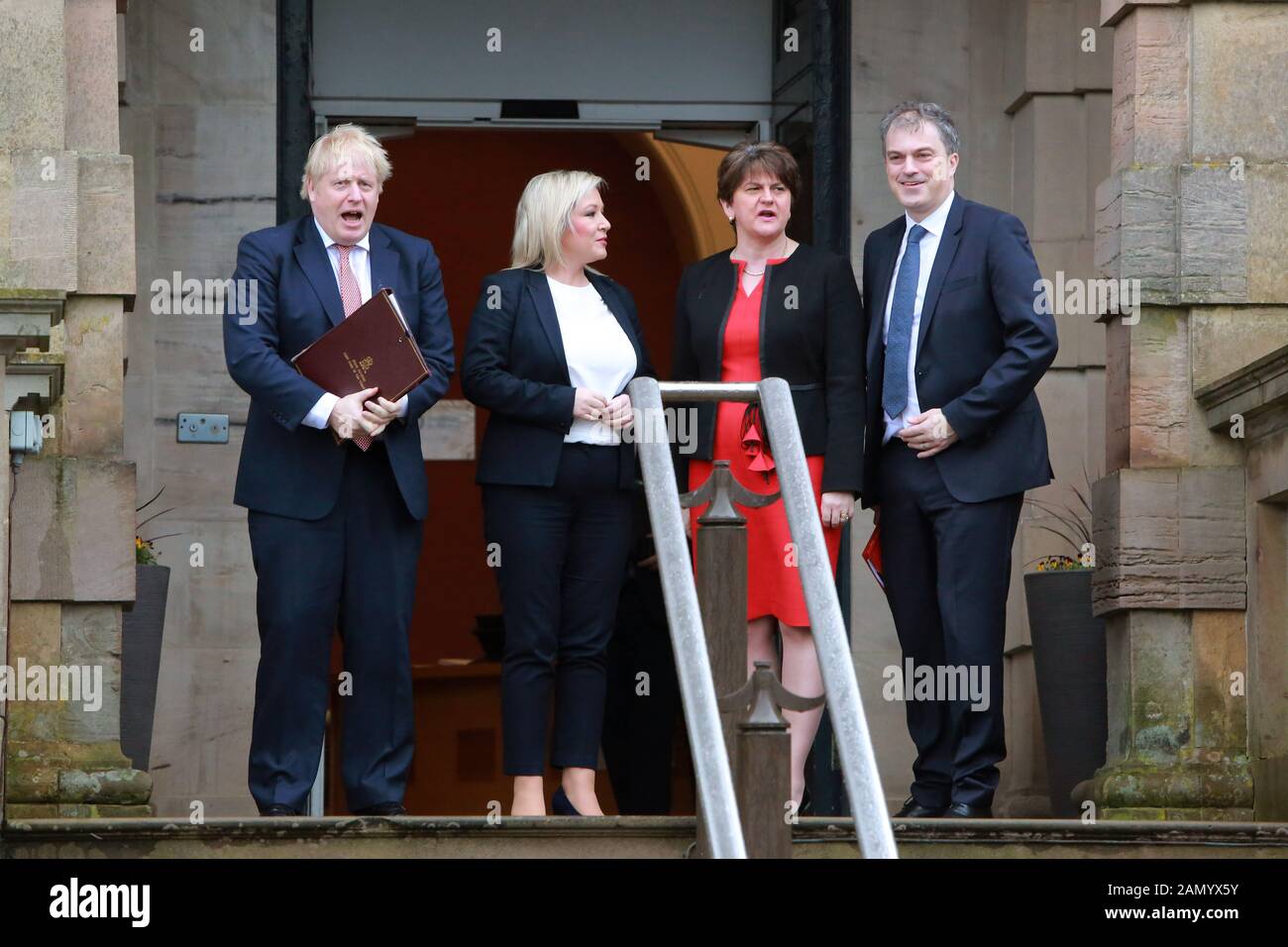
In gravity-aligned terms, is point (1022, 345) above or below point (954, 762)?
above

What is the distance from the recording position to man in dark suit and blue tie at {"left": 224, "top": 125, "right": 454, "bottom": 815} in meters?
6.65

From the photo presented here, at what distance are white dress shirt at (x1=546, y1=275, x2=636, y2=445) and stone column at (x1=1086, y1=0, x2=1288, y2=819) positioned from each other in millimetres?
1566

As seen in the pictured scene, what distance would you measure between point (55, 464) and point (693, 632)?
8.75ft

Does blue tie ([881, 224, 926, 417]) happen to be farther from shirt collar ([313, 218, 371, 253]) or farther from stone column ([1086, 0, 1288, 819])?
shirt collar ([313, 218, 371, 253])

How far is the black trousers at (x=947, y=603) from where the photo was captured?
6672 mm

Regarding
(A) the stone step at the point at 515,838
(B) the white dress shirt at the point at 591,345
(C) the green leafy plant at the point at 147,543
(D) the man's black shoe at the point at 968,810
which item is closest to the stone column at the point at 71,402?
(C) the green leafy plant at the point at 147,543

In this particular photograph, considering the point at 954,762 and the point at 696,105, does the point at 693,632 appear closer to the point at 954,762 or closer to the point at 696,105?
the point at 954,762

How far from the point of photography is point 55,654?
7117mm

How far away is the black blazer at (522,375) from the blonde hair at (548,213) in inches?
2.2

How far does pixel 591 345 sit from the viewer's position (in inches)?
281
